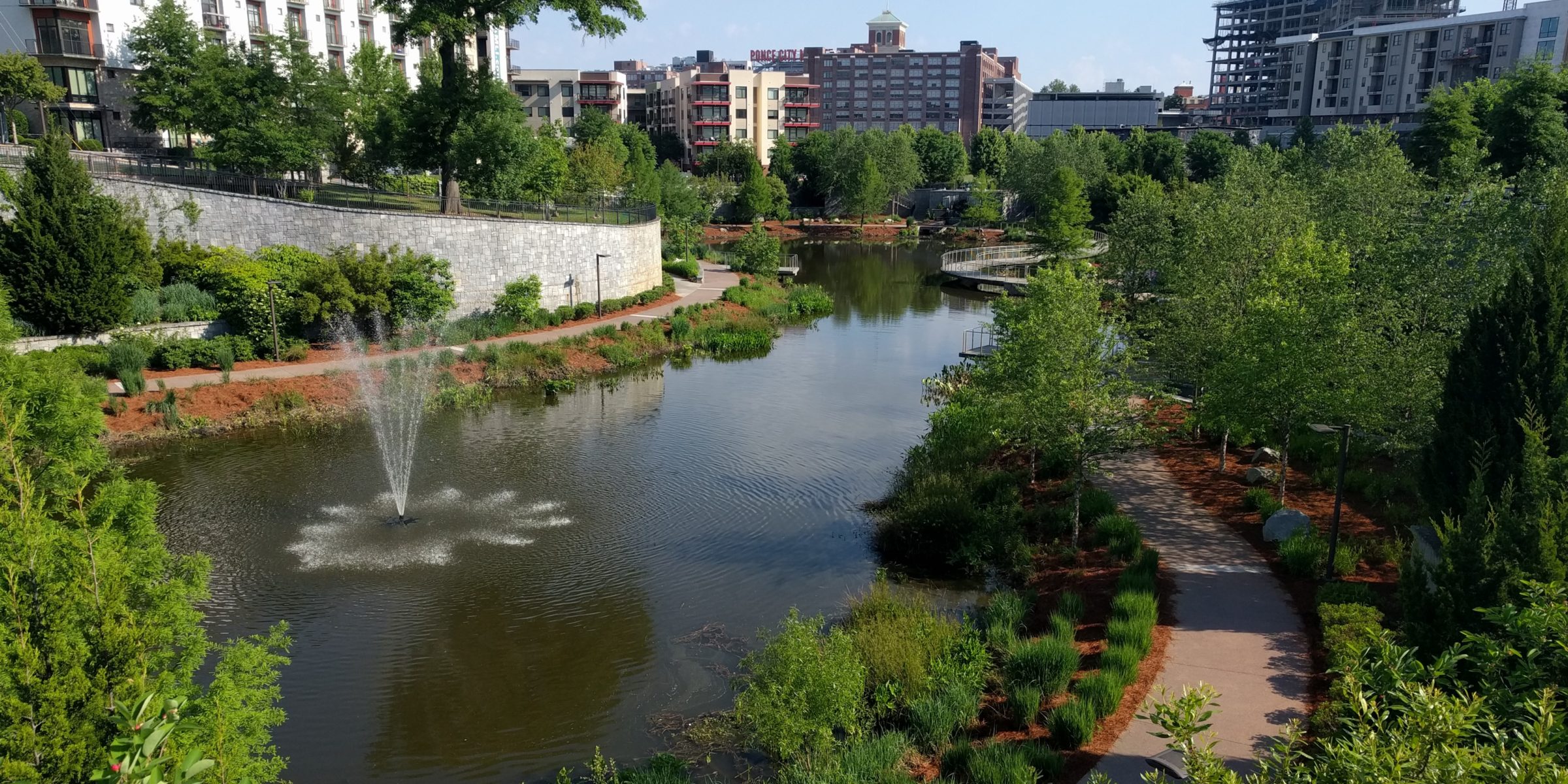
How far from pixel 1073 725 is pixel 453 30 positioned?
3359 centimetres

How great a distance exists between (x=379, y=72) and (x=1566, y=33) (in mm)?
102518

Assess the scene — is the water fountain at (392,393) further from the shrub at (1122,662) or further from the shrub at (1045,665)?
the shrub at (1122,662)

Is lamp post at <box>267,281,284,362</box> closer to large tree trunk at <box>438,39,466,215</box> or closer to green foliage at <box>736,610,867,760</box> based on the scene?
large tree trunk at <box>438,39,466,215</box>

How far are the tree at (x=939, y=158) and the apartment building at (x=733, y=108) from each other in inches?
638

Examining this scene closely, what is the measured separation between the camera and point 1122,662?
1464 cm

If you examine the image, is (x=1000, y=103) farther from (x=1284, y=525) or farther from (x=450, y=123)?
(x=1284, y=525)

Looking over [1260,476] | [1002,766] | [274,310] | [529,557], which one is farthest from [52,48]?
[1002,766]

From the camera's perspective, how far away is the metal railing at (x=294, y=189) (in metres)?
38.1

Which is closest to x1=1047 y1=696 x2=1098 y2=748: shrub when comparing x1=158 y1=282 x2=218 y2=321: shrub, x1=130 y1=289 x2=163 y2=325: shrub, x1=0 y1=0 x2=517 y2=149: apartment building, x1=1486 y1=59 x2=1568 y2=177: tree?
x1=130 y1=289 x2=163 y2=325: shrub

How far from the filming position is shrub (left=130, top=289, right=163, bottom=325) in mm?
32188

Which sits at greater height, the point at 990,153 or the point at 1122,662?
the point at 990,153

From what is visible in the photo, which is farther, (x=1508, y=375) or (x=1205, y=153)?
(x=1205, y=153)

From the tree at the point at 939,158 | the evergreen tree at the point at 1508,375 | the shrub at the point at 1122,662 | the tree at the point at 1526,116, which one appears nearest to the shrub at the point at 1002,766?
the shrub at the point at 1122,662

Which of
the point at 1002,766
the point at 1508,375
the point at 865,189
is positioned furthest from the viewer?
the point at 865,189
